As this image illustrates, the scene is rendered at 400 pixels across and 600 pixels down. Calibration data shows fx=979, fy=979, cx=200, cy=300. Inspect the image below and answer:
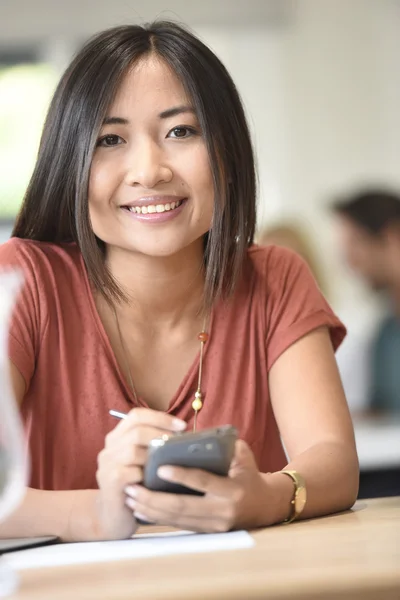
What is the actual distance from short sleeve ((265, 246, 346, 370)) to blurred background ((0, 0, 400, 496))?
12.7 ft

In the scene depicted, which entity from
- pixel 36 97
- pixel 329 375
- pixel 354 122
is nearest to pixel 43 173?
pixel 329 375

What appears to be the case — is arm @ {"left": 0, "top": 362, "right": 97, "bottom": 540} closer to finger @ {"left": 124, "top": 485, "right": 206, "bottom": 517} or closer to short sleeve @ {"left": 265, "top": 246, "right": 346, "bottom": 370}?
finger @ {"left": 124, "top": 485, "right": 206, "bottom": 517}

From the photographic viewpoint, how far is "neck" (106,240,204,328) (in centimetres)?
154

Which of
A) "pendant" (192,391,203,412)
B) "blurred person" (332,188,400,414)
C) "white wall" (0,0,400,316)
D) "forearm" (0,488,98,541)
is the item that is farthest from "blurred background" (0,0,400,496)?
"forearm" (0,488,98,541)

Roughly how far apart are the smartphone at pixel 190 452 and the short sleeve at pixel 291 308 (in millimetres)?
460

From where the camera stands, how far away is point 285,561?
866 mm

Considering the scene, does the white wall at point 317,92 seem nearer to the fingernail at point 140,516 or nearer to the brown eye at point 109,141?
the brown eye at point 109,141

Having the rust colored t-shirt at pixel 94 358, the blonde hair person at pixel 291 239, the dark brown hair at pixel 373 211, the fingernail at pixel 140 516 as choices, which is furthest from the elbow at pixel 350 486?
the blonde hair person at pixel 291 239

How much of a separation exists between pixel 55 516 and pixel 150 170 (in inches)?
20.1

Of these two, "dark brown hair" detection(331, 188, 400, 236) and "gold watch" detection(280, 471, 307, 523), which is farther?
"dark brown hair" detection(331, 188, 400, 236)

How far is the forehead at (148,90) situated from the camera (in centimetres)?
141

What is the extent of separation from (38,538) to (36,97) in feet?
15.1

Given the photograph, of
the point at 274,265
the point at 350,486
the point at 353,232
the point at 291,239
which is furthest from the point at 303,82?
the point at 350,486

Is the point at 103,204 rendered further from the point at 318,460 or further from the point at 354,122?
the point at 354,122
